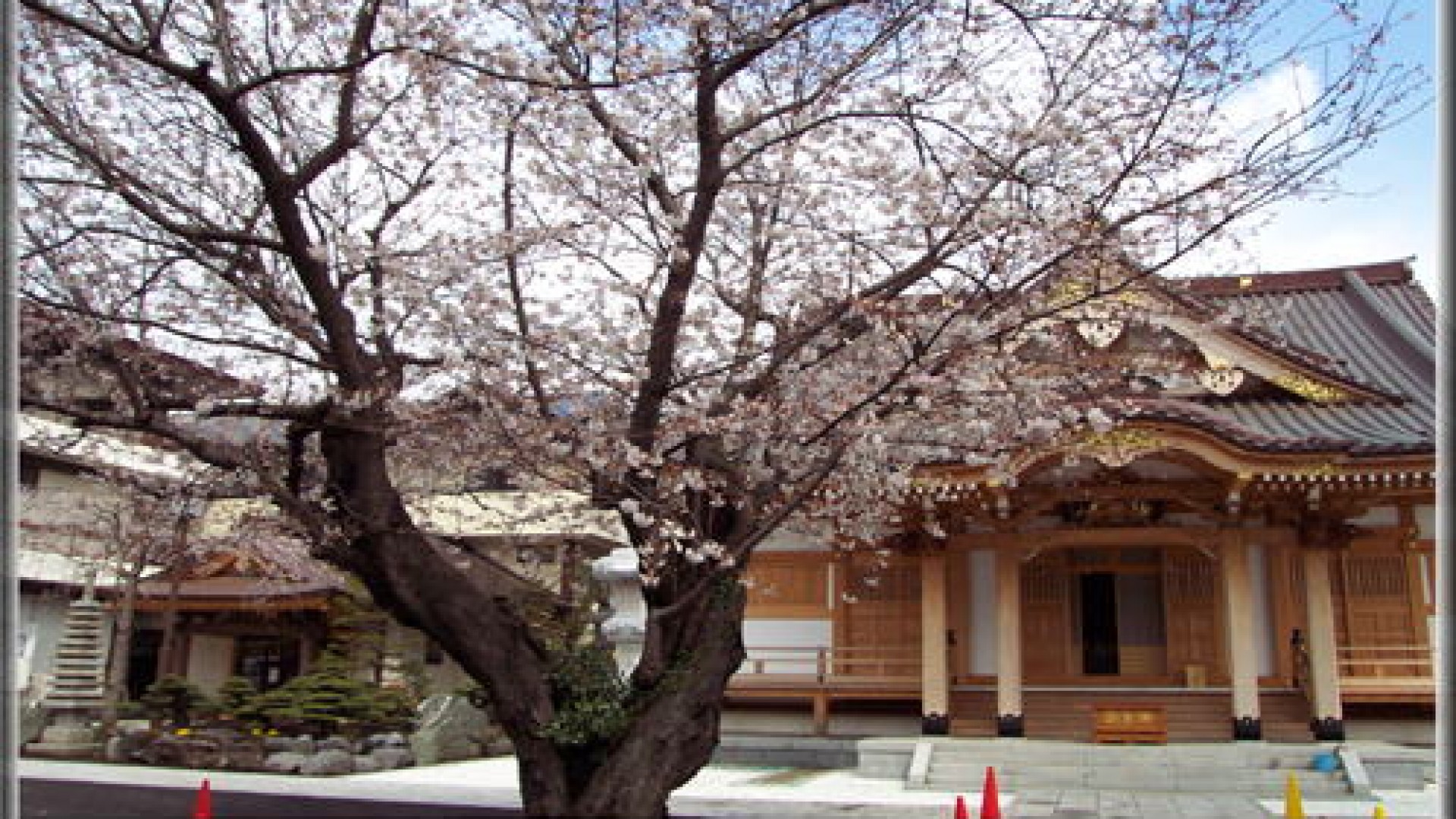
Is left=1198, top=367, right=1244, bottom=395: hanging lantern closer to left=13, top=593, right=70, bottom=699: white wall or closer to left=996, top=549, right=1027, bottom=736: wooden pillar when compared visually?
left=996, top=549, right=1027, bottom=736: wooden pillar

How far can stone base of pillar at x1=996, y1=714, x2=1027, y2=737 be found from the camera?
15.2 meters

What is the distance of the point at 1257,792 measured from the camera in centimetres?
1307

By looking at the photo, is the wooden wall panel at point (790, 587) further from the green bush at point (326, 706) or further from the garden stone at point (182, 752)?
the garden stone at point (182, 752)

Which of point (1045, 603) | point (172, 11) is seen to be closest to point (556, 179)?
Result: point (172, 11)

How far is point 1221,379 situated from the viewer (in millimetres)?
16547

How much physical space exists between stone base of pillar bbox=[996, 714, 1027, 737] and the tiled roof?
4571 millimetres

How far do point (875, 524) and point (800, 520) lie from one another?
235 cm

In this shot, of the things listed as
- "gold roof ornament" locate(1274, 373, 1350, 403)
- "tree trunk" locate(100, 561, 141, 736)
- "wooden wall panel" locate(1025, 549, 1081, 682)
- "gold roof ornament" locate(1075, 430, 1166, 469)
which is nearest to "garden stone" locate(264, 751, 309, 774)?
"tree trunk" locate(100, 561, 141, 736)

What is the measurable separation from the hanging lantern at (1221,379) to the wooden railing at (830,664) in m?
5.76

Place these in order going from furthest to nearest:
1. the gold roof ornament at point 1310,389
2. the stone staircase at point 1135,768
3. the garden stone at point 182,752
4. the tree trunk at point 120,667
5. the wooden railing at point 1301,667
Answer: the tree trunk at point 120,667, the garden stone at point 182,752, the gold roof ornament at point 1310,389, the wooden railing at point 1301,667, the stone staircase at point 1135,768

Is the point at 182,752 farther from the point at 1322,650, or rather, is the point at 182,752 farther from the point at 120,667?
the point at 1322,650

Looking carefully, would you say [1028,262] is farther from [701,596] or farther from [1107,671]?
[1107,671]

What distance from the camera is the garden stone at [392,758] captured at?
17.9m

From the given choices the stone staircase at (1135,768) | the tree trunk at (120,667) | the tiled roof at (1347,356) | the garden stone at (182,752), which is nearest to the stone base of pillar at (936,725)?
the stone staircase at (1135,768)
